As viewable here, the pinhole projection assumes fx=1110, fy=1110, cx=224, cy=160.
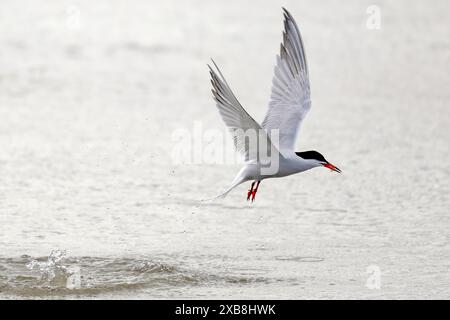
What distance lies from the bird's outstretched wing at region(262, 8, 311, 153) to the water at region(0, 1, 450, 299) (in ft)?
2.88

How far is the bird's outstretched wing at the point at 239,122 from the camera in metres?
6.67

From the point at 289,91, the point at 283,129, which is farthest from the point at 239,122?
the point at 289,91

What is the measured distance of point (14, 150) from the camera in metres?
10.0

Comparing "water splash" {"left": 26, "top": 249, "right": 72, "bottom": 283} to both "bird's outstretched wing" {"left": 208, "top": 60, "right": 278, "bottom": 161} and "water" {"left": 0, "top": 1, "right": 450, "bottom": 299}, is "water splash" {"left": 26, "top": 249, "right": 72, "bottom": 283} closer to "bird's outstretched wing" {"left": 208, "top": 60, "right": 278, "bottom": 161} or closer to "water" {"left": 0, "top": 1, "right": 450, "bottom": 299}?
"water" {"left": 0, "top": 1, "right": 450, "bottom": 299}

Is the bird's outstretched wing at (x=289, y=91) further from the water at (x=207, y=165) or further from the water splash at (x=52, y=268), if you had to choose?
the water splash at (x=52, y=268)

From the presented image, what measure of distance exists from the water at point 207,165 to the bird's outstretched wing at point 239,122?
82 centimetres

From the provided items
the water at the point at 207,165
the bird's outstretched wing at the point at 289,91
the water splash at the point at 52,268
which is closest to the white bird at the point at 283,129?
the bird's outstretched wing at the point at 289,91

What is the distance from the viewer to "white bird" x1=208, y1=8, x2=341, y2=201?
7.19 meters

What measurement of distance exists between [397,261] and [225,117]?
1.65 m

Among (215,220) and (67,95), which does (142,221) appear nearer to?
(215,220)

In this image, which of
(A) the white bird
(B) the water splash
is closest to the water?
(B) the water splash

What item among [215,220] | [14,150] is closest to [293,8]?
[14,150]

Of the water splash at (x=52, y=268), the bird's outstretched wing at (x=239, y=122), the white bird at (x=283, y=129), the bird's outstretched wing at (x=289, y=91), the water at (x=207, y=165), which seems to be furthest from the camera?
the bird's outstretched wing at (x=289, y=91)
